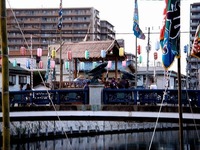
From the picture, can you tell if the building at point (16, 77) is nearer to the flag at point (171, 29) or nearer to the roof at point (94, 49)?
the roof at point (94, 49)

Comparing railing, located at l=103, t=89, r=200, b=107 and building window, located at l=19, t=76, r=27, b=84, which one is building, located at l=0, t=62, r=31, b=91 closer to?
building window, located at l=19, t=76, r=27, b=84

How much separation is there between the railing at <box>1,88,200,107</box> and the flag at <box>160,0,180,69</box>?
23.3ft

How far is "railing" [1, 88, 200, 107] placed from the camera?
22438 millimetres

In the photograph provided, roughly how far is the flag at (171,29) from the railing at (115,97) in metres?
7.09

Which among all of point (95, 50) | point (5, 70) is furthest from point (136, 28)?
point (5, 70)

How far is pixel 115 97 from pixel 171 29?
978 centimetres

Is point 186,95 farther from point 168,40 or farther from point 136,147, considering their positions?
point 136,147

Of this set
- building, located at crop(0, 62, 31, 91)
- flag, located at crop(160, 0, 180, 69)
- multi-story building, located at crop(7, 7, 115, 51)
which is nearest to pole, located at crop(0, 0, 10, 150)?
flag, located at crop(160, 0, 180, 69)

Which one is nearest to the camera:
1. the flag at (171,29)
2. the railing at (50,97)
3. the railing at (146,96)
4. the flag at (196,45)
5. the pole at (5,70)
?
the pole at (5,70)

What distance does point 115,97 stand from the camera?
78.6 ft

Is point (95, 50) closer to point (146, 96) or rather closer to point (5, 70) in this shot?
point (146, 96)

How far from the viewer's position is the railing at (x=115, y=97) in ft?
73.6

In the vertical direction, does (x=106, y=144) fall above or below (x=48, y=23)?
below

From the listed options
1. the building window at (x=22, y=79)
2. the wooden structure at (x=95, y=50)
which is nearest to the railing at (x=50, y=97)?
the wooden structure at (x=95, y=50)
